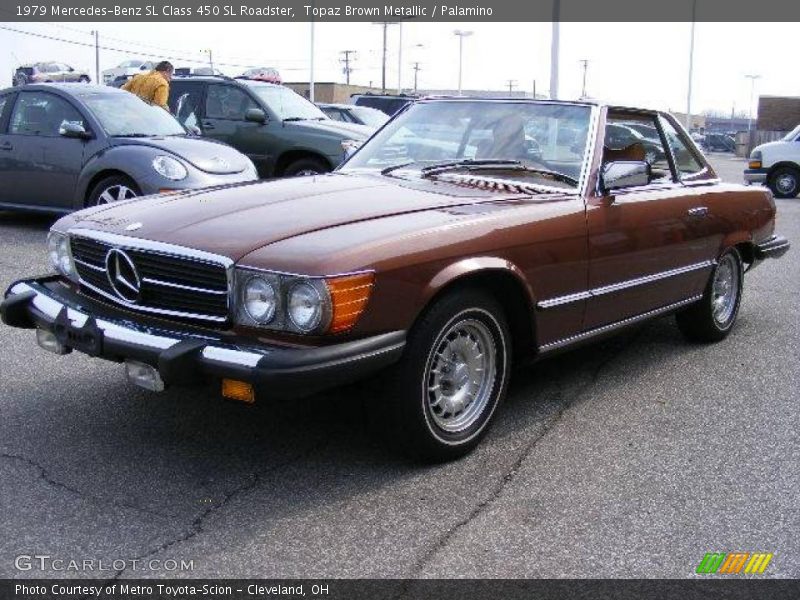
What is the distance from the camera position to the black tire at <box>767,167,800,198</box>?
19.7 meters

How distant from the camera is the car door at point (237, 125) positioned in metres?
11.5

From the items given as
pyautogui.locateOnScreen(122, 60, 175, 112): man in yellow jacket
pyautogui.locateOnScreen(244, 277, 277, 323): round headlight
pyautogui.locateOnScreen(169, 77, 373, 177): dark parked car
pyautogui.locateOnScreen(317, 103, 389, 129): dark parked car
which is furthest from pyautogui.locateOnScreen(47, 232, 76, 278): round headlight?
pyautogui.locateOnScreen(317, 103, 389, 129): dark parked car

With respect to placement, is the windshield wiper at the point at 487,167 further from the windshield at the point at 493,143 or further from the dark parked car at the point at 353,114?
the dark parked car at the point at 353,114

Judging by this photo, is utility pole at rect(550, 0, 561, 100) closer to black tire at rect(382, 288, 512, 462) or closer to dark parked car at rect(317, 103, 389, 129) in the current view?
dark parked car at rect(317, 103, 389, 129)

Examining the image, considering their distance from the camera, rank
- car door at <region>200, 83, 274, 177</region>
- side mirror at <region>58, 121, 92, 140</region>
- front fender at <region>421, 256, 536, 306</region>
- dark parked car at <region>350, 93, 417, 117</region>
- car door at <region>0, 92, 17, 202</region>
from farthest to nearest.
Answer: dark parked car at <region>350, 93, 417, 117</region> < car door at <region>200, 83, 274, 177</region> < car door at <region>0, 92, 17, 202</region> < side mirror at <region>58, 121, 92, 140</region> < front fender at <region>421, 256, 536, 306</region>

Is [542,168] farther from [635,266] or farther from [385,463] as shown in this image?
[385,463]

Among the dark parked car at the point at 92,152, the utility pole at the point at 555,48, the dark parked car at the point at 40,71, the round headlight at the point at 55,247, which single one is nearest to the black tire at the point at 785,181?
the utility pole at the point at 555,48

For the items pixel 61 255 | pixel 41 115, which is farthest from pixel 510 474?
pixel 41 115

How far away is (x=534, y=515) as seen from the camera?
3346 mm

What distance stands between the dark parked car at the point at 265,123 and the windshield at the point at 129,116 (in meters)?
1.83

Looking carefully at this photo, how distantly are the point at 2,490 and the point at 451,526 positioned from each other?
1705 millimetres

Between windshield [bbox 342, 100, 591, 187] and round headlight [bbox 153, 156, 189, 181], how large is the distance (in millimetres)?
3678

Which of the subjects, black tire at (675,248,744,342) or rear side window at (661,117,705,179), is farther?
black tire at (675,248,744,342)

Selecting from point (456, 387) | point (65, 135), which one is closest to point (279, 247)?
point (456, 387)
